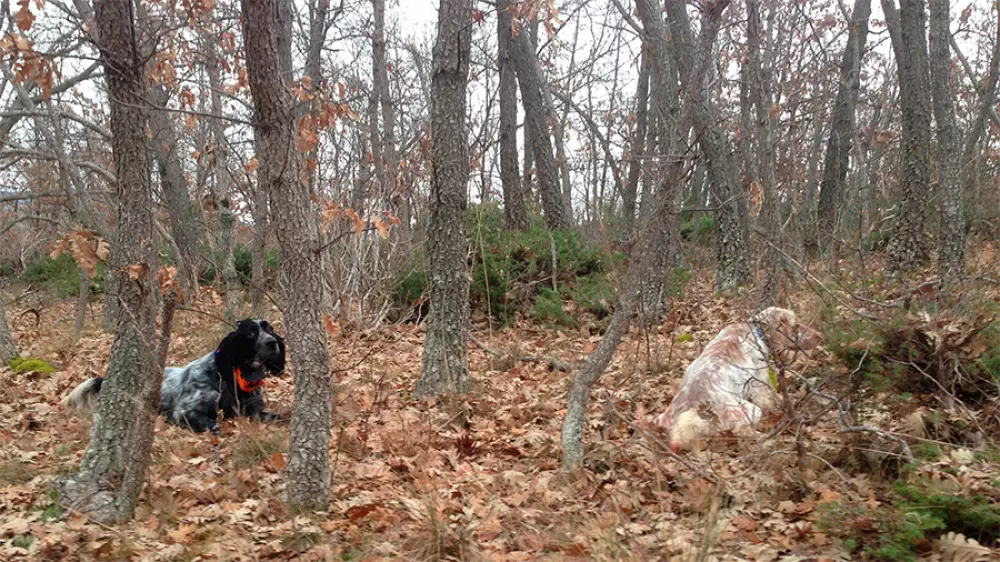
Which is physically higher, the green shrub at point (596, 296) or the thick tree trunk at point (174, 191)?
the thick tree trunk at point (174, 191)

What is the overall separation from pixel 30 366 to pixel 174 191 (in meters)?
4.51

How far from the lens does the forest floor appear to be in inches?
147

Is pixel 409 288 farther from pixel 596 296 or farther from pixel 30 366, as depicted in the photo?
pixel 30 366

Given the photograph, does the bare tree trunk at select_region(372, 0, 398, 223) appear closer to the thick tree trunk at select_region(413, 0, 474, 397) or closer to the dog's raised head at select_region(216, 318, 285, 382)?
the thick tree trunk at select_region(413, 0, 474, 397)

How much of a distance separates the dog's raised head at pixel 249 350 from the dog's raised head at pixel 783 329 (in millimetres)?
3994

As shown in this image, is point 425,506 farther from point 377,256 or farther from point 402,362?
point 377,256

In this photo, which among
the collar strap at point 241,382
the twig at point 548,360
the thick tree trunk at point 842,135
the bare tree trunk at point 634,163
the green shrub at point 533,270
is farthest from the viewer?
the thick tree trunk at point 842,135

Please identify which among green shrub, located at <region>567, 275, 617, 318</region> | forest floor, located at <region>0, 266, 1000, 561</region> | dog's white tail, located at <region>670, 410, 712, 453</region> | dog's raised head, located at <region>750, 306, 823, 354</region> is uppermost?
green shrub, located at <region>567, 275, 617, 318</region>

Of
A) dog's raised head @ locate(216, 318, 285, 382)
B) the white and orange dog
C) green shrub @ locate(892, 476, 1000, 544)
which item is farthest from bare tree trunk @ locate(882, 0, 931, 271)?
dog's raised head @ locate(216, 318, 285, 382)

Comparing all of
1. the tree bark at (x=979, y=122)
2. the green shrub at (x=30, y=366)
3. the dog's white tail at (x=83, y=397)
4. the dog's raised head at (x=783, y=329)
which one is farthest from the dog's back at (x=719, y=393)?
the tree bark at (x=979, y=122)

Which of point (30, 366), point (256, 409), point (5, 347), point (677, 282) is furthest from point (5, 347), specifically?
point (677, 282)

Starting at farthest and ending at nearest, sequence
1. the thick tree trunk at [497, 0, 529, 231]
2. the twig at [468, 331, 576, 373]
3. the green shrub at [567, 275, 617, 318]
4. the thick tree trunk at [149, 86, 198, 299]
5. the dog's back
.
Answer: the thick tree trunk at [497, 0, 529, 231] → the thick tree trunk at [149, 86, 198, 299] → the green shrub at [567, 275, 617, 318] → the twig at [468, 331, 576, 373] → the dog's back

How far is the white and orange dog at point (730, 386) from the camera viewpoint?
5.02 meters

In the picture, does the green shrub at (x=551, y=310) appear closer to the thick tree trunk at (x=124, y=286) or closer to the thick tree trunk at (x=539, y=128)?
the thick tree trunk at (x=539, y=128)
